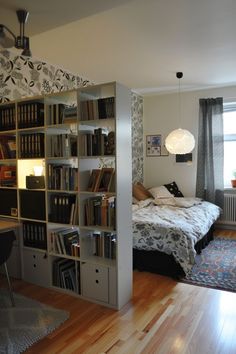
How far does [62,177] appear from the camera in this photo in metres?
2.66

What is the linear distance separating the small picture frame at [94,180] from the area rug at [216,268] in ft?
4.68

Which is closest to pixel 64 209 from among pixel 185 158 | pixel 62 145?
pixel 62 145

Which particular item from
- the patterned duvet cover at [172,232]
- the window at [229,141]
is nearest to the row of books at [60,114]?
the patterned duvet cover at [172,232]

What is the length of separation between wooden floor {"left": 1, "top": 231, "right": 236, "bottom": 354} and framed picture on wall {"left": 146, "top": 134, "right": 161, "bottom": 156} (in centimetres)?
316

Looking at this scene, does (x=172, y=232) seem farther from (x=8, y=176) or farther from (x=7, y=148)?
(x=7, y=148)

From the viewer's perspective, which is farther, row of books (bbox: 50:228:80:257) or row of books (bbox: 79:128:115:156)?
row of books (bbox: 50:228:80:257)

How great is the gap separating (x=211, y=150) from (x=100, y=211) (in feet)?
10.3

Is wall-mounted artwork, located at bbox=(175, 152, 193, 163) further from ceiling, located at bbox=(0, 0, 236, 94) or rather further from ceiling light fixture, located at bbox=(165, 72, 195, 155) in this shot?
ceiling, located at bbox=(0, 0, 236, 94)

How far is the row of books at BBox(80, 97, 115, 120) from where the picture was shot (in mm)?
2361

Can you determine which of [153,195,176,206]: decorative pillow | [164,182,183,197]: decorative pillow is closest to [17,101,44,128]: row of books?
[153,195,176,206]: decorative pillow

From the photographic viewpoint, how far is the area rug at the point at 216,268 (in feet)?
9.37

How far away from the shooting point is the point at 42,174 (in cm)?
294

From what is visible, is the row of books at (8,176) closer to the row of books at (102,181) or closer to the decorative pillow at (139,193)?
the row of books at (102,181)

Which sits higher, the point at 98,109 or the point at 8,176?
the point at 98,109
